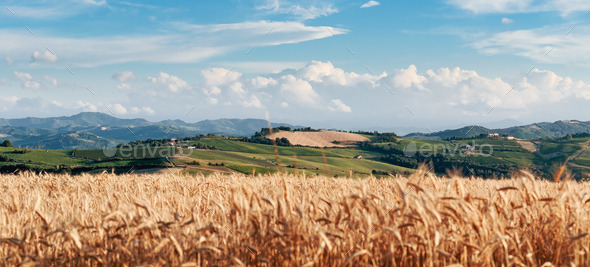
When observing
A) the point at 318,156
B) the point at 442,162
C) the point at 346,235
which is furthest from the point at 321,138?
the point at 346,235

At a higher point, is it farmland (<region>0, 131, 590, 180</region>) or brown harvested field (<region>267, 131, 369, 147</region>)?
brown harvested field (<region>267, 131, 369, 147</region>)

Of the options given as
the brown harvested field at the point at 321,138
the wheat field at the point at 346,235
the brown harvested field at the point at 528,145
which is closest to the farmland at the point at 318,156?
the brown harvested field at the point at 528,145

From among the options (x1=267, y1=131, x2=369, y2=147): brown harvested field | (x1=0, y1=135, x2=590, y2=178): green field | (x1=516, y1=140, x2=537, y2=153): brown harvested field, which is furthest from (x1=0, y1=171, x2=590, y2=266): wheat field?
(x1=516, y1=140, x2=537, y2=153): brown harvested field

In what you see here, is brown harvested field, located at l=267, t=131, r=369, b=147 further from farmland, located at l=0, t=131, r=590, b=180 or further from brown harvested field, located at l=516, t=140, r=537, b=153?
brown harvested field, located at l=516, t=140, r=537, b=153

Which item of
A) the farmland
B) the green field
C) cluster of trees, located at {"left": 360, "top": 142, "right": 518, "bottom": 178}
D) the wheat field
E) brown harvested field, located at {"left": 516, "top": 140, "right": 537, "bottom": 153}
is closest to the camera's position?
the wheat field

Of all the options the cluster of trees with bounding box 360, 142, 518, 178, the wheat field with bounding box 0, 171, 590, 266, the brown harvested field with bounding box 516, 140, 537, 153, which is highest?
the wheat field with bounding box 0, 171, 590, 266

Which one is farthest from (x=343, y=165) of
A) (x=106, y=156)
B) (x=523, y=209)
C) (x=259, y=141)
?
(x=523, y=209)

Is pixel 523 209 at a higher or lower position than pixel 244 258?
higher

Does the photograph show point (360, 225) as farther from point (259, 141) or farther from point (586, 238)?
point (259, 141)

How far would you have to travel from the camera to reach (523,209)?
4660mm

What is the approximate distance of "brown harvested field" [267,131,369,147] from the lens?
365 ft

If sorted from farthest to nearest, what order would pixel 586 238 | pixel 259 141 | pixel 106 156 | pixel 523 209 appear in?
pixel 259 141 → pixel 106 156 → pixel 523 209 → pixel 586 238

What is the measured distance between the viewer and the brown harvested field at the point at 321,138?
11119cm

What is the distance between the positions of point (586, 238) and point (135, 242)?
16.3 feet
